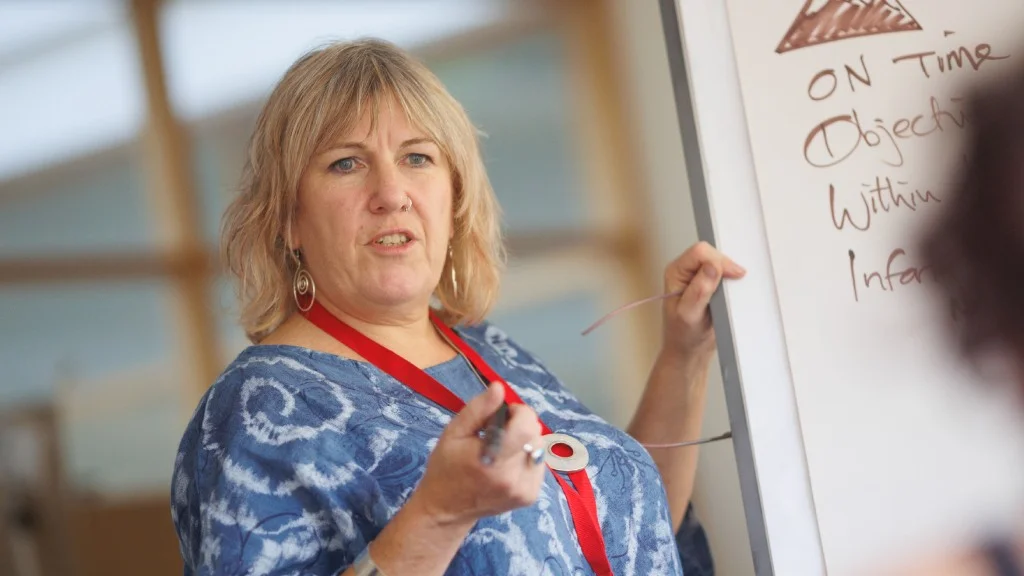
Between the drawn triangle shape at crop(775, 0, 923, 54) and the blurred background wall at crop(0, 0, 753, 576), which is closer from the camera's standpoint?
the drawn triangle shape at crop(775, 0, 923, 54)

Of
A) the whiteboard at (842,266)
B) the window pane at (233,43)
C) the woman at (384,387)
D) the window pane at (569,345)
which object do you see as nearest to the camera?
the woman at (384,387)

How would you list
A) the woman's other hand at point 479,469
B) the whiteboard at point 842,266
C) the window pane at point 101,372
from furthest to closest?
the window pane at point 101,372
the whiteboard at point 842,266
the woman's other hand at point 479,469

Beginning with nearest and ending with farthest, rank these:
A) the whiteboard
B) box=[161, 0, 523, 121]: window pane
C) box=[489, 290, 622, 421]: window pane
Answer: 1. the whiteboard
2. box=[161, 0, 523, 121]: window pane
3. box=[489, 290, 622, 421]: window pane

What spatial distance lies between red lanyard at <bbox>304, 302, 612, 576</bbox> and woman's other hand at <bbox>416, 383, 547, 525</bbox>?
0.28 meters

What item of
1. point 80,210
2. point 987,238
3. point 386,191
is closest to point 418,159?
point 386,191

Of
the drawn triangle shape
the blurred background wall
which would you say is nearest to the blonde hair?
the drawn triangle shape

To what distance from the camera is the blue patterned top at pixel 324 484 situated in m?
1.08

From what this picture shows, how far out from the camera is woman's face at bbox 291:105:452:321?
4.20 feet

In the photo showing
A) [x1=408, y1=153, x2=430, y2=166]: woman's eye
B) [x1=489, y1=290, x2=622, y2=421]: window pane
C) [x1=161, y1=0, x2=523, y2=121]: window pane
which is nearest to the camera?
[x1=408, y1=153, x2=430, y2=166]: woman's eye

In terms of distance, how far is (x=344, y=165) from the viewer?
4.25 feet

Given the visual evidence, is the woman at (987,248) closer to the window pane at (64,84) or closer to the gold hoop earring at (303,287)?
the gold hoop earring at (303,287)

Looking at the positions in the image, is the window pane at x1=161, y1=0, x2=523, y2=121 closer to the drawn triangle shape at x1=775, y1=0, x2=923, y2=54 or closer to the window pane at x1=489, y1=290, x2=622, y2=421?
the window pane at x1=489, y1=290, x2=622, y2=421

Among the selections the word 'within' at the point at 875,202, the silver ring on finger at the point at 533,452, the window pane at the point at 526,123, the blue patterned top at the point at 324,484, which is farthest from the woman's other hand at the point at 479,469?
the window pane at the point at 526,123

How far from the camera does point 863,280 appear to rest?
1247 mm
